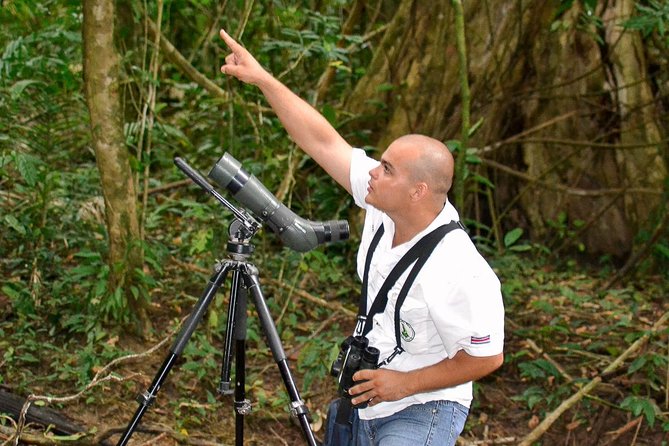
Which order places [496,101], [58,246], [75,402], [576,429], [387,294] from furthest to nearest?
[496,101] → [58,246] → [576,429] → [75,402] → [387,294]

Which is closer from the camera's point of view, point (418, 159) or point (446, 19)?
point (418, 159)

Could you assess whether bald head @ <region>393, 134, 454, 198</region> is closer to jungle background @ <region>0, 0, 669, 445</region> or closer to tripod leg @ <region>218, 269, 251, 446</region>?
tripod leg @ <region>218, 269, 251, 446</region>

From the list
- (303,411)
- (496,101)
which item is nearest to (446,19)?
(496,101)

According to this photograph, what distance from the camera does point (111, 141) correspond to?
4.52 meters

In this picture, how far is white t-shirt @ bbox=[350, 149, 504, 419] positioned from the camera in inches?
103

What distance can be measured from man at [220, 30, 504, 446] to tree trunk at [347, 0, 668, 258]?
357cm

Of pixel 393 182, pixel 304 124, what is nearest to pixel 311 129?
pixel 304 124

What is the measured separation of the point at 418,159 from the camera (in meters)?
2.79

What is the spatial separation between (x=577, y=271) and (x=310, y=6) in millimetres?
3164

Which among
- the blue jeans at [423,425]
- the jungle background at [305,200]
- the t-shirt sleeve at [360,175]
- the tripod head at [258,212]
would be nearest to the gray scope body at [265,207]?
the tripod head at [258,212]

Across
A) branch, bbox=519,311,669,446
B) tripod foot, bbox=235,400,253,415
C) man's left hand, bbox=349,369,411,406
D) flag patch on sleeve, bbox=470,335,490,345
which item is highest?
flag patch on sleeve, bbox=470,335,490,345

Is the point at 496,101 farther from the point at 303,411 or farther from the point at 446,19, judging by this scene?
the point at 303,411

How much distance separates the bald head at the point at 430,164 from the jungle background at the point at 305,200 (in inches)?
70.2

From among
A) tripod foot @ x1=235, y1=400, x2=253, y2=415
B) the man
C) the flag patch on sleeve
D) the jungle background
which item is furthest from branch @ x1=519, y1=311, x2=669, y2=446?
the flag patch on sleeve
